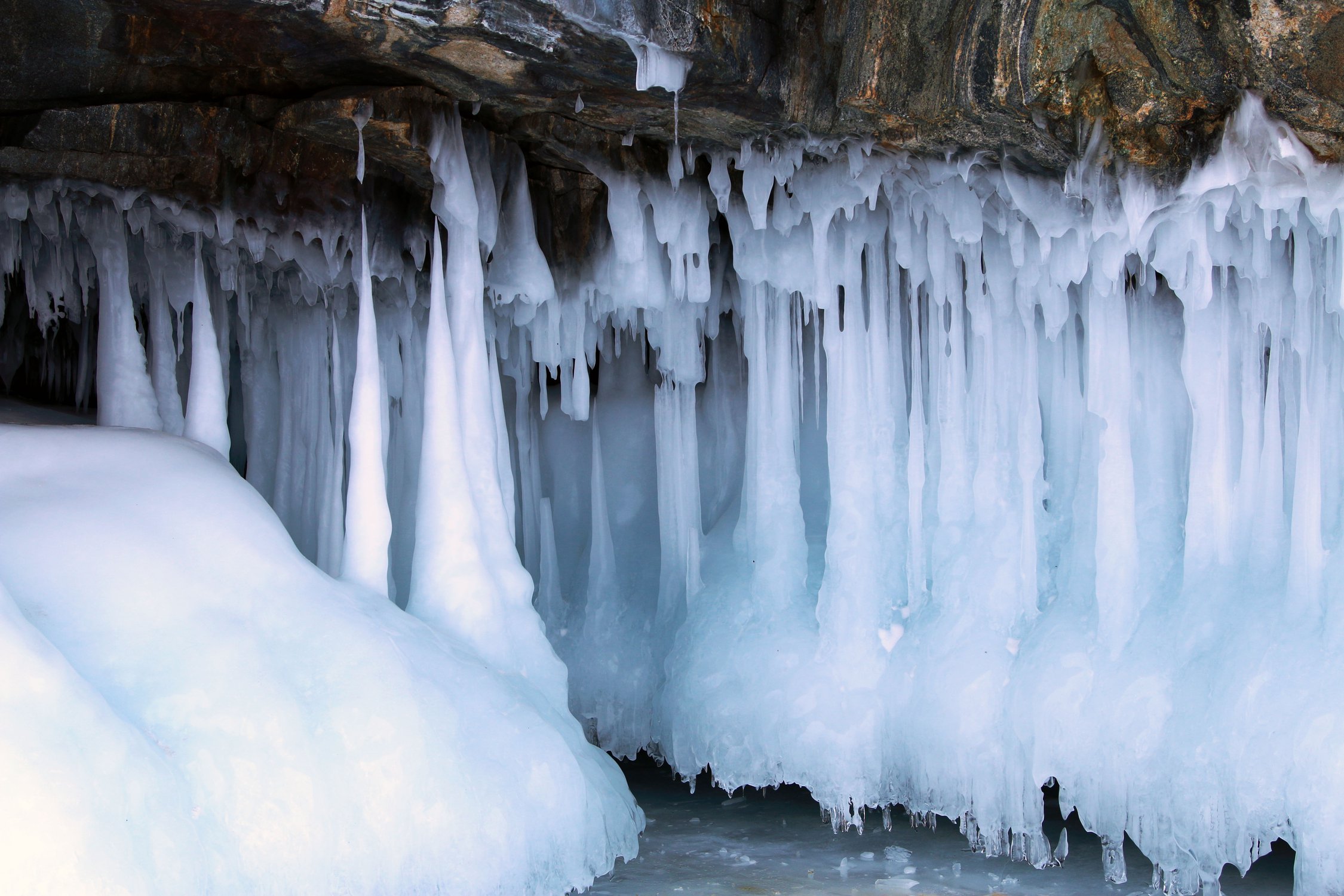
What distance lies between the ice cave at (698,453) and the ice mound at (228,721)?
23mm

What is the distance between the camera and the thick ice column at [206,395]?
24.2ft

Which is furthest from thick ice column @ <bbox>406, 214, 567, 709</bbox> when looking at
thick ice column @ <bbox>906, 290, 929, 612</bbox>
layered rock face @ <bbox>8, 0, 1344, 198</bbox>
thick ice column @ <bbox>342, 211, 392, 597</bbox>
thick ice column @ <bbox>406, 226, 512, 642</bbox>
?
thick ice column @ <bbox>906, 290, 929, 612</bbox>

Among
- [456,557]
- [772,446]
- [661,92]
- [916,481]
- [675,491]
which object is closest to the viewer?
[661,92]

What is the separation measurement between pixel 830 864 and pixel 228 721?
3835mm

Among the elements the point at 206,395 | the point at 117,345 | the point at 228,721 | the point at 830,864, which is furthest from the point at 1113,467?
the point at 117,345

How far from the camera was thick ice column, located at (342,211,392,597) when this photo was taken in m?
6.84

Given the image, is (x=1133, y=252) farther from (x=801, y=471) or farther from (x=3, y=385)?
(x=3, y=385)

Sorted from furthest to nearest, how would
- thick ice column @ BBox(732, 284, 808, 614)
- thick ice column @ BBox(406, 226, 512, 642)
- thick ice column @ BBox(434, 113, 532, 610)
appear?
thick ice column @ BBox(732, 284, 808, 614)
thick ice column @ BBox(434, 113, 532, 610)
thick ice column @ BBox(406, 226, 512, 642)

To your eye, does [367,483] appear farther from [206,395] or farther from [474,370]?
[206,395]

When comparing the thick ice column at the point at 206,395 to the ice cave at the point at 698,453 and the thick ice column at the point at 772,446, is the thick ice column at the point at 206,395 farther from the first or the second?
the thick ice column at the point at 772,446

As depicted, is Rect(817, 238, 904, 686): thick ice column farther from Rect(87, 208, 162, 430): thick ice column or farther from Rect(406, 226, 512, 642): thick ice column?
Rect(87, 208, 162, 430): thick ice column

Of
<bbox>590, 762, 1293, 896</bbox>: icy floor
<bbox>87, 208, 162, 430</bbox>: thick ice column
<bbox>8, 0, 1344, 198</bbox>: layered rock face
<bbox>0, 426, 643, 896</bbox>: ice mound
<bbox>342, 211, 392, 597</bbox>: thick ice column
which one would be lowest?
<bbox>590, 762, 1293, 896</bbox>: icy floor

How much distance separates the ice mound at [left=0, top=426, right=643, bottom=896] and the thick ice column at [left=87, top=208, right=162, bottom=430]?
113 cm

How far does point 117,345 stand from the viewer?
781 cm
